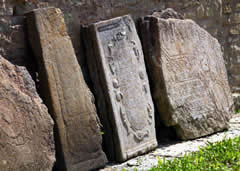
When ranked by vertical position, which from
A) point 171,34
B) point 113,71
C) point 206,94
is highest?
point 171,34

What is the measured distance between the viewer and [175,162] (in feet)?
9.25

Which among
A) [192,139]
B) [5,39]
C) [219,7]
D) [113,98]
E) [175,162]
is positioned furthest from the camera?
[219,7]

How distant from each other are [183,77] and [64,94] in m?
1.34

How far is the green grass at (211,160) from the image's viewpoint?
2.67 m

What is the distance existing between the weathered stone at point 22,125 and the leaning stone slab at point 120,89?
2.08 ft

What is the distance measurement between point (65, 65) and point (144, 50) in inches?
40.1

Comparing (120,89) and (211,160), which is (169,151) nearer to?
(211,160)

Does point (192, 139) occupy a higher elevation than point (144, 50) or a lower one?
lower

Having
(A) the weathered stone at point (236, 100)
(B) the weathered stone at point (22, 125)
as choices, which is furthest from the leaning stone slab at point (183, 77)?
(B) the weathered stone at point (22, 125)

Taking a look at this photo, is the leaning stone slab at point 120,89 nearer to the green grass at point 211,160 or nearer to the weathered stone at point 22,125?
the green grass at point 211,160

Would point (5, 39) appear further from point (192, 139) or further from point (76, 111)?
point (192, 139)

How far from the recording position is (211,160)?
2848 millimetres

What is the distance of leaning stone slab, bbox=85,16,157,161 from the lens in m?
2.99

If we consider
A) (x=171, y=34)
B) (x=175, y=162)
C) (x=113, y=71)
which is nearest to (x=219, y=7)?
(x=171, y=34)
